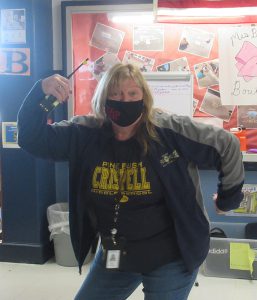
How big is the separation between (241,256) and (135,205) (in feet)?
5.72

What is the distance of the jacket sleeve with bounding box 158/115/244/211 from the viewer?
1.39 metres

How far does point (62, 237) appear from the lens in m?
3.10

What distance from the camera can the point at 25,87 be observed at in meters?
3.05

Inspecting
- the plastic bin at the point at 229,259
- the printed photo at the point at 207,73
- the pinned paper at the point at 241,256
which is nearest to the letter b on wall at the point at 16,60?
the printed photo at the point at 207,73

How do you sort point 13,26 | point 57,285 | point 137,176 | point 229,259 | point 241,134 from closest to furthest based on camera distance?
point 137,176, point 57,285, point 229,259, point 13,26, point 241,134

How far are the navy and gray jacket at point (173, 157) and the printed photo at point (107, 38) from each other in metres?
1.85

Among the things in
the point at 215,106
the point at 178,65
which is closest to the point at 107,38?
the point at 178,65

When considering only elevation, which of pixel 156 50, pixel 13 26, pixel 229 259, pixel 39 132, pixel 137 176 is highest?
pixel 13 26

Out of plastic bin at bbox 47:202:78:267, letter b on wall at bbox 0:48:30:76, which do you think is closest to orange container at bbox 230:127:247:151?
plastic bin at bbox 47:202:78:267

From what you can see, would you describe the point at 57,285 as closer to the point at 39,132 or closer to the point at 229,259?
the point at 229,259

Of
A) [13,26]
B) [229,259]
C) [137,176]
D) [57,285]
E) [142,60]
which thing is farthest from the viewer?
[142,60]

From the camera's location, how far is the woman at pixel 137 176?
4.50 feet

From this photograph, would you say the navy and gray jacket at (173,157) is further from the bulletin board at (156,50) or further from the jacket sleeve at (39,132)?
the bulletin board at (156,50)

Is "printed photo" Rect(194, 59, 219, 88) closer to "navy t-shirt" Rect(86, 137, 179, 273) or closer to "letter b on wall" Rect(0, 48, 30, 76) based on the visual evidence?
"letter b on wall" Rect(0, 48, 30, 76)
